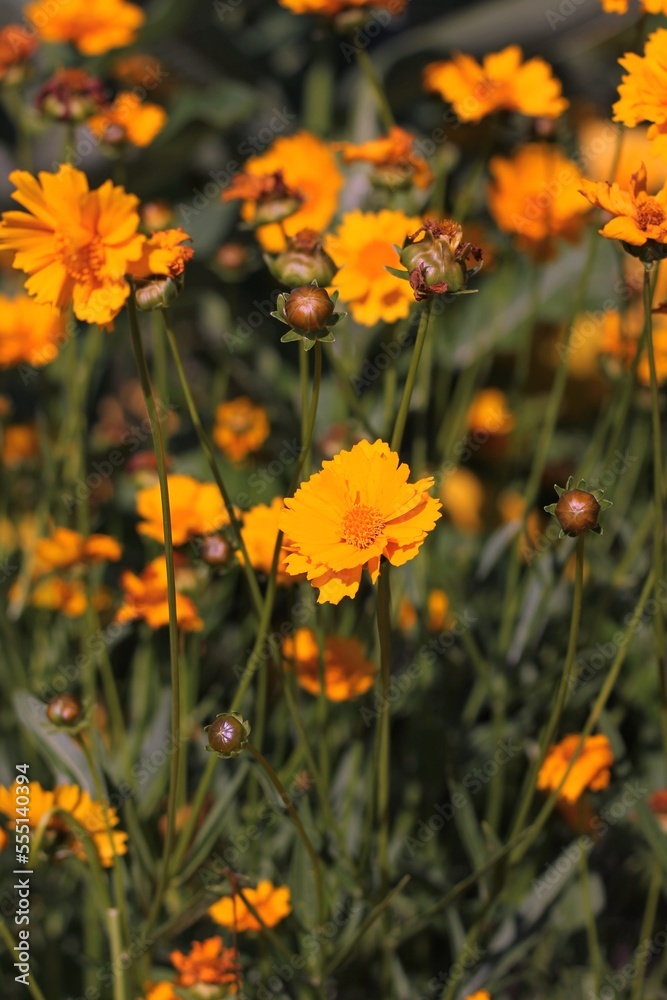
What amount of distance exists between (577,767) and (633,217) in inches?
14.3

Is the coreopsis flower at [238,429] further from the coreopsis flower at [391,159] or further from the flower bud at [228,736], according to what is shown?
the flower bud at [228,736]

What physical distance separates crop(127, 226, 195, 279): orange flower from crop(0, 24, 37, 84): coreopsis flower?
511 millimetres

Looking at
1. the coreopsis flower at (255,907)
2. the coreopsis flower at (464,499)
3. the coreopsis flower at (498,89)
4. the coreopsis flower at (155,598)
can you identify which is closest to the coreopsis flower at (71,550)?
the coreopsis flower at (155,598)

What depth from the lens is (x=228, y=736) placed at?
0.51 m

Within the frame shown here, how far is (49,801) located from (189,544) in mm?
195

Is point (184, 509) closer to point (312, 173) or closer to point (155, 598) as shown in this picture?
point (155, 598)

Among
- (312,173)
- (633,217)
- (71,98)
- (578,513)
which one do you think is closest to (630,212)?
(633,217)

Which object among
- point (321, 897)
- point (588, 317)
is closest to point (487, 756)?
point (321, 897)

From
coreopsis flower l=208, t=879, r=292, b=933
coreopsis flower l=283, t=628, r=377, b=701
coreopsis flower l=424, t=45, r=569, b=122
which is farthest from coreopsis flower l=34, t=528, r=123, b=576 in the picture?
coreopsis flower l=424, t=45, r=569, b=122

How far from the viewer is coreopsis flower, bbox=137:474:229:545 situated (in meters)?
0.75

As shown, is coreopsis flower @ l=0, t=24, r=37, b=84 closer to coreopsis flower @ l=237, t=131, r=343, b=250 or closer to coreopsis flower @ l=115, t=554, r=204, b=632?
coreopsis flower @ l=237, t=131, r=343, b=250

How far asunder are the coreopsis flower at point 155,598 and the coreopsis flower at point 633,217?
38 cm

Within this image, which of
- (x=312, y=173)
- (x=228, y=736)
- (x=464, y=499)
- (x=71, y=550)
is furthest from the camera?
(x=464, y=499)

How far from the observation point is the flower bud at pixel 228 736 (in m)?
0.51
